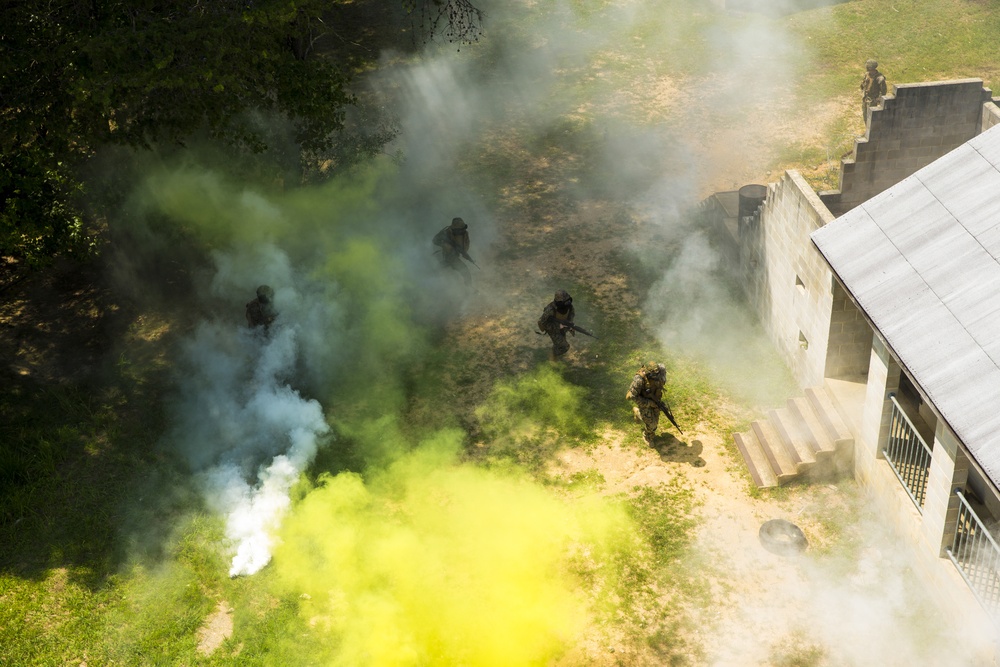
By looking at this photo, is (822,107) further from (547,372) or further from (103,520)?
(103,520)

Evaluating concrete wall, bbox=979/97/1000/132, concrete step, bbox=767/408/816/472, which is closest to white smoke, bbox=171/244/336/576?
concrete step, bbox=767/408/816/472

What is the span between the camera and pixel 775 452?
44.7 feet

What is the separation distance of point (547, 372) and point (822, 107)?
13.0 m

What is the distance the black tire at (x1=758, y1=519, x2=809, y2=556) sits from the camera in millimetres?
12328

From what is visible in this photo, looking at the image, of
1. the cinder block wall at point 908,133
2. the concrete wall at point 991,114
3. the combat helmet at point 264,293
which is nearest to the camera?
the concrete wall at point 991,114

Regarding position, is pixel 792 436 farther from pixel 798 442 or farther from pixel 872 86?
pixel 872 86

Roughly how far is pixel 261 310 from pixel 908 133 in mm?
12359

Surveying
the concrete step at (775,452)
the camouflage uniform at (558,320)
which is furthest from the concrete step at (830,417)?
the camouflage uniform at (558,320)

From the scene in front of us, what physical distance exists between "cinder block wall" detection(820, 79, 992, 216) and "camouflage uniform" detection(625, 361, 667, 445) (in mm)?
5829

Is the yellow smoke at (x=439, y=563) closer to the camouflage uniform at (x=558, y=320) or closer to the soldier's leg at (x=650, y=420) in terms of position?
the soldier's leg at (x=650, y=420)

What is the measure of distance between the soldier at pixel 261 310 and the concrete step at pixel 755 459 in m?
8.54

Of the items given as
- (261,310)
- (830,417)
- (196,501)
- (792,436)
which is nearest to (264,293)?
(261,310)

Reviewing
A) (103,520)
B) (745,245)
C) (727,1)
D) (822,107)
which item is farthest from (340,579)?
(727,1)

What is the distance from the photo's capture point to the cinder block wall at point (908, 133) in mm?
16391
